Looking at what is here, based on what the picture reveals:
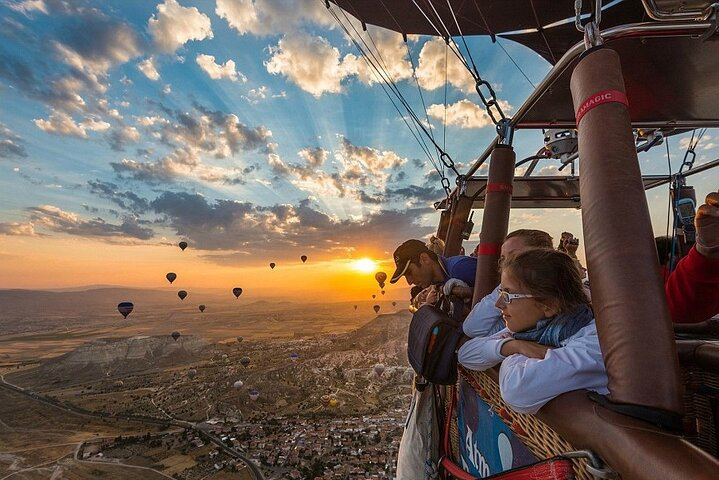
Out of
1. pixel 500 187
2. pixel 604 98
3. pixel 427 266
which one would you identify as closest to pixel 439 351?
pixel 427 266

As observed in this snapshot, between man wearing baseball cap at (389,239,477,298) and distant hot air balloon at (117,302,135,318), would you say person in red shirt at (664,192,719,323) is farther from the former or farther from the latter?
distant hot air balloon at (117,302,135,318)

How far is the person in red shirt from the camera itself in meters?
1.83

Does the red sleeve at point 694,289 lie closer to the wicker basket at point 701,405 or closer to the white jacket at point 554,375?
the wicker basket at point 701,405

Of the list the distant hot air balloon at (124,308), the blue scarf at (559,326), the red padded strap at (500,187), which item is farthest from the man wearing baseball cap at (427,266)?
the distant hot air balloon at (124,308)

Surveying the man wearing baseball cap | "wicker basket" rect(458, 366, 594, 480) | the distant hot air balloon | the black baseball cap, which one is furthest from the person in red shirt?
the distant hot air balloon

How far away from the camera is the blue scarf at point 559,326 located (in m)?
1.34

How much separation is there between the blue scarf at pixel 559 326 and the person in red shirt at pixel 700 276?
3.08 ft

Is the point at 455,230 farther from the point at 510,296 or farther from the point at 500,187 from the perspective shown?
the point at 510,296

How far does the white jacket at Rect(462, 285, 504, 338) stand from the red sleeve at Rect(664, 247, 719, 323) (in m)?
0.96

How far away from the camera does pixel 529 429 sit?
1.27 m

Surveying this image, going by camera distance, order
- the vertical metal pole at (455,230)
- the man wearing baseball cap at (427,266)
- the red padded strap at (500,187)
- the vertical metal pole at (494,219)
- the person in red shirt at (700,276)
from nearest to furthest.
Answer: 1. the person in red shirt at (700,276)
2. the vertical metal pole at (494,219)
3. the red padded strap at (500,187)
4. the man wearing baseball cap at (427,266)
5. the vertical metal pole at (455,230)

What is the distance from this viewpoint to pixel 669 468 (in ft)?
2.31

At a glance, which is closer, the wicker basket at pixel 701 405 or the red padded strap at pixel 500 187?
the wicker basket at pixel 701 405

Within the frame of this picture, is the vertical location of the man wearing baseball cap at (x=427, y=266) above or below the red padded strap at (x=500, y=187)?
below
